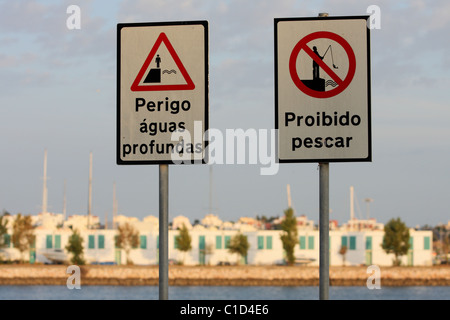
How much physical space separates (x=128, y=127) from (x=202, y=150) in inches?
23.2

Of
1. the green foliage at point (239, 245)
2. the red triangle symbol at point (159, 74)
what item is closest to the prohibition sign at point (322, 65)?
the red triangle symbol at point (159, 74)

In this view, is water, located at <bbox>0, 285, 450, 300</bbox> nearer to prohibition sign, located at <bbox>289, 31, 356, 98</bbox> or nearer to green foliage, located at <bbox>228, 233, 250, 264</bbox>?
green foliage, located at <bbox>228, 233, 250, 264</bbox>

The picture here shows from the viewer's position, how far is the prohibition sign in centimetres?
594

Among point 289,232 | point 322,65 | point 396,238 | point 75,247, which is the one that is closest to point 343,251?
point 396,238

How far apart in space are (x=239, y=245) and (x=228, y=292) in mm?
6631

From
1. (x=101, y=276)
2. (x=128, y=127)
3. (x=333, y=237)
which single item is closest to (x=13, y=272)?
(x=101, y=276)

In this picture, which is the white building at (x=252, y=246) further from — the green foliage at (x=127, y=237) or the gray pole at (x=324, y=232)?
the gray pole at (x=324, y=232)

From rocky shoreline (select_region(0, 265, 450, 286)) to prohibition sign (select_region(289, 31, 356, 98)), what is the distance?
107723mm

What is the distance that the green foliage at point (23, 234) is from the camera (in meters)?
110

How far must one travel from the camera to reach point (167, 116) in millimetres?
6164
